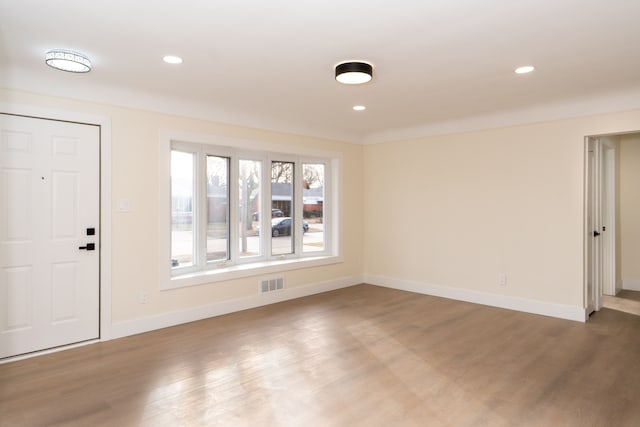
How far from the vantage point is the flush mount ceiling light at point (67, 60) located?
2.95 meters

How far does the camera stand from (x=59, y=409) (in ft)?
8.41

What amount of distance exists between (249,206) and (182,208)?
999 mm

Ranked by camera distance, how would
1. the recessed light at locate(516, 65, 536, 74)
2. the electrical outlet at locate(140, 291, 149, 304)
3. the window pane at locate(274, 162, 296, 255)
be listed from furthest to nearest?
the window pane at locate(274, 162, 296, 255) → the electrical outlet at locate(140, 291, 149, 304) → the recessed light at locate(516, 65, 536, 74)

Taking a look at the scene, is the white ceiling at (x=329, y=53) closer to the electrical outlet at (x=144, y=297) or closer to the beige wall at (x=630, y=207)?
the electrical outlet at (x=144, y=297)

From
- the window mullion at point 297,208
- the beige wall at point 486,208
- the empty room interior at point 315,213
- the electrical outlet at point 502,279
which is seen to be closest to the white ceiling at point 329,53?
the empty room interior at point 315,213

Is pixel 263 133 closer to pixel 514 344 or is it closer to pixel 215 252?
pixel 215 252

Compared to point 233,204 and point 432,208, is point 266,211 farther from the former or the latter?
point 432,208

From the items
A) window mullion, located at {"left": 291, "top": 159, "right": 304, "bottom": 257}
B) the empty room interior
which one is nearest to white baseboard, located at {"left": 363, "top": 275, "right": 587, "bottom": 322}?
the empty room interior

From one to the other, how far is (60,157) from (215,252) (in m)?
2.08

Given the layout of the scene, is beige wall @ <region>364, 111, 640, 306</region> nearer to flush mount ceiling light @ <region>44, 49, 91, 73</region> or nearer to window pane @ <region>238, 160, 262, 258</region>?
window pane @ <region>238, 160, 262, 258</region>

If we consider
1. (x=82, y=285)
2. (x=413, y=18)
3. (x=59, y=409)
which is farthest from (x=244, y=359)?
(x=413, y=18)

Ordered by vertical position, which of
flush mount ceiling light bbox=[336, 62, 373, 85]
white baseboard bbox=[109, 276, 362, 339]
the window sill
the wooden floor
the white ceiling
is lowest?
the wooden floor

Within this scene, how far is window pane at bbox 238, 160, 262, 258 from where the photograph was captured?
5336 millimetres

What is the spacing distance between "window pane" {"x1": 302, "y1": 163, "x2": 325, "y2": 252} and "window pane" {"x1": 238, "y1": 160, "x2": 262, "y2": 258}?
0.86 metres
